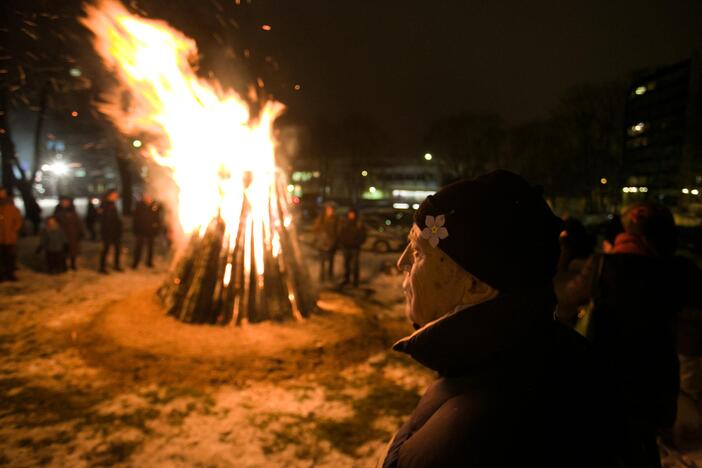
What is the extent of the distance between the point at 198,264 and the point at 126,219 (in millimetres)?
19841

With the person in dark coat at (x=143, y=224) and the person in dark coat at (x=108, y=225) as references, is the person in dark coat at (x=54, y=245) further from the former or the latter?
the person in dark coat at (x=143, y=224)

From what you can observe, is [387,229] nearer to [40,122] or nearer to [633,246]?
[633,246]

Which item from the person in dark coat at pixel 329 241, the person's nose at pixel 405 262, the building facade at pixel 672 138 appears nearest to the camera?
the person's nose at pixel 405 262

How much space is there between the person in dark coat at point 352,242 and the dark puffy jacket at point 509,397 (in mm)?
8993

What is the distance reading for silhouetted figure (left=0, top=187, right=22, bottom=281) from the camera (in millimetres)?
9180

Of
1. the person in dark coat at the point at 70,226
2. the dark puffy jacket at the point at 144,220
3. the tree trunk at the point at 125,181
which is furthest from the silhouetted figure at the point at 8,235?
the tree trunk at the point at 125,181

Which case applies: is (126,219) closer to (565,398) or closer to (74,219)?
Answer: (74,219)

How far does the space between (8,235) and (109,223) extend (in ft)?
6.77

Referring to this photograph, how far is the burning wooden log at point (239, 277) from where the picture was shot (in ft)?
21.9

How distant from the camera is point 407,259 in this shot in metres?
1.56

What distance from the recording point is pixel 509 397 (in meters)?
0.99

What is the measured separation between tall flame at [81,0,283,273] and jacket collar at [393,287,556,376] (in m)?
5.99

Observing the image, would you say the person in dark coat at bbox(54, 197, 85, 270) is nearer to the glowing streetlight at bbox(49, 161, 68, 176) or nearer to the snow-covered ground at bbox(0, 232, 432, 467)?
the snow-covered ground at bbox(0, 232, 432, 467)

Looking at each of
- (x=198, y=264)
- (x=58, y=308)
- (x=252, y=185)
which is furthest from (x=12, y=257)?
(x=252, y=185)
